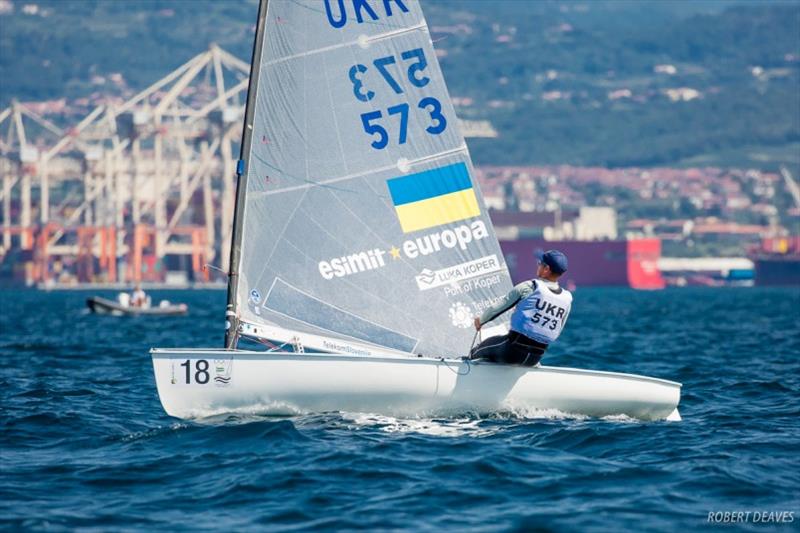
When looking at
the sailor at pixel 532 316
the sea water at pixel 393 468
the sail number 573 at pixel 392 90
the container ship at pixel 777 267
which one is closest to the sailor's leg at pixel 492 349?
the sailor at pixel 532 316

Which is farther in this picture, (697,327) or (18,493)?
(697,327)

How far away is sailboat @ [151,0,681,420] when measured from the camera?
12516 mm

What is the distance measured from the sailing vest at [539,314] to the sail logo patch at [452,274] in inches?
36.2

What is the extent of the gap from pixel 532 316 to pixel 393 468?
2.17 m

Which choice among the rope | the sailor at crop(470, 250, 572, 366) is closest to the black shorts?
the sailor at crop(470, 250, 572, 366)

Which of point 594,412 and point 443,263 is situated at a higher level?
point 443,263

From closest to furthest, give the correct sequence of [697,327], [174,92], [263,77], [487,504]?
Answer: 1. [487,504]
2. [263,77]
3. [697,327]
4. [174,92]

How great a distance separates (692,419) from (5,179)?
382ft

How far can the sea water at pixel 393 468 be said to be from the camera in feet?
30.9

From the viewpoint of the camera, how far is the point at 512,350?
1248 centimetres

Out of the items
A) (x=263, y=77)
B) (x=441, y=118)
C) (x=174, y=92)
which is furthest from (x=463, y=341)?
(x=174, y=92)

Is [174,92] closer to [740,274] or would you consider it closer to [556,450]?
[740,274]

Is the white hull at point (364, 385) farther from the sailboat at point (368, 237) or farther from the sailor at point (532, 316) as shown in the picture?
the sailor at point (532, 316)

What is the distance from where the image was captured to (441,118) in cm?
1311
